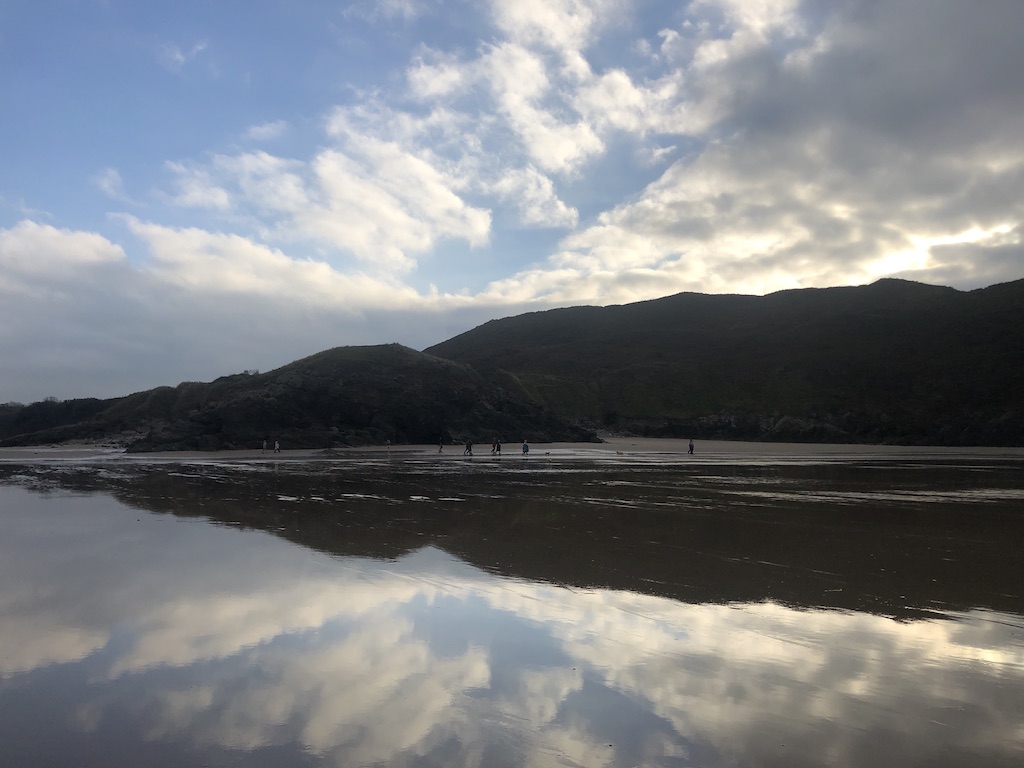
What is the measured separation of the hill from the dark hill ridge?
17163 millimetres

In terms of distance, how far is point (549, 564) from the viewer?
33.1 ft

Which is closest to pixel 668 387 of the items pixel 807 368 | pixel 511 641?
pixel 807 368

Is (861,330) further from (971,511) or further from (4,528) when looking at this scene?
(4,528)

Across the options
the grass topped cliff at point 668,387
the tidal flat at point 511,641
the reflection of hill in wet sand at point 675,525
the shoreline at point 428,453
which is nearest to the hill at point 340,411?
the grass topped cliff at point 668,387

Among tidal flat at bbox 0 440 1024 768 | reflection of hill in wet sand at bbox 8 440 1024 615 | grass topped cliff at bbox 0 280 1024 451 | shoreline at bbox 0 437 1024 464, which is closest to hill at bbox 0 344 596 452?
grass topped cliff at bbox 0 280 1024 451

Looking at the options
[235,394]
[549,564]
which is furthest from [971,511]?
[235,394]

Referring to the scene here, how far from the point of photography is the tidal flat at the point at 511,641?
4355 mm

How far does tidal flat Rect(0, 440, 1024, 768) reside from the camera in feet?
14.3

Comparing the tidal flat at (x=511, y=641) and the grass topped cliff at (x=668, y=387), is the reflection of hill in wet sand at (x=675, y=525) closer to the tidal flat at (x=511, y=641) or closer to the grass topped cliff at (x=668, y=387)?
the tidal flat at (x=511, y=641)

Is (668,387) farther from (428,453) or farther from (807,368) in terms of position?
(428,453)

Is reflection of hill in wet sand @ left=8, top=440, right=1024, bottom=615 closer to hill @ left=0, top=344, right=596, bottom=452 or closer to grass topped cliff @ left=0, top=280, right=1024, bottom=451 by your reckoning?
hill @ left=0, top=344, right=596, bottom=452

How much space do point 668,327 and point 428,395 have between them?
3083 inches

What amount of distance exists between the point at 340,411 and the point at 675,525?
47440 millimetres

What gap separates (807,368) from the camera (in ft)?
304
